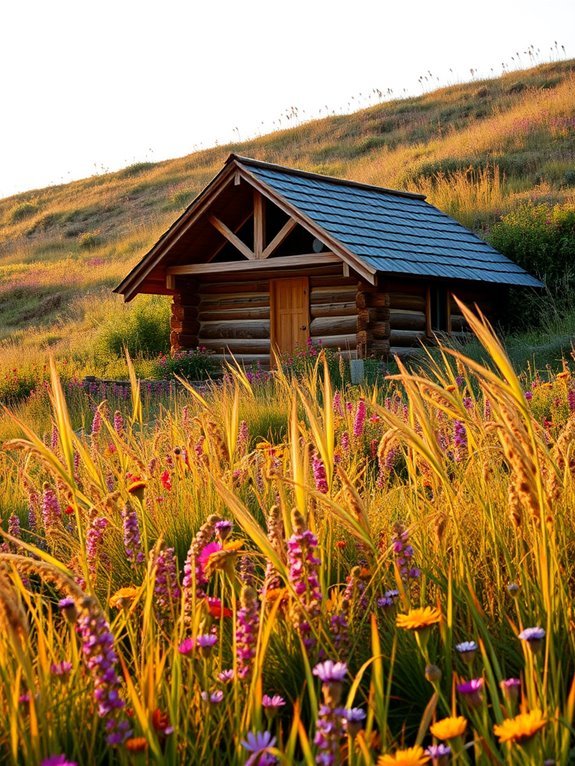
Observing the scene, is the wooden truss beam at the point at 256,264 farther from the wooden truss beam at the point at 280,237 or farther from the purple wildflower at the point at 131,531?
the purple wildflower at the point at 131,531

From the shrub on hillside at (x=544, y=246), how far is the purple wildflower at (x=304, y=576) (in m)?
17.8

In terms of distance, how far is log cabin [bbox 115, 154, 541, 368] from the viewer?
1669cm

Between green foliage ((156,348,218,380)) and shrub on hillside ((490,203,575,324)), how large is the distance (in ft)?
21.4

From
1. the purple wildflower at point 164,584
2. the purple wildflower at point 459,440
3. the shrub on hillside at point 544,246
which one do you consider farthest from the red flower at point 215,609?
the shrub on hillside at point 544,246

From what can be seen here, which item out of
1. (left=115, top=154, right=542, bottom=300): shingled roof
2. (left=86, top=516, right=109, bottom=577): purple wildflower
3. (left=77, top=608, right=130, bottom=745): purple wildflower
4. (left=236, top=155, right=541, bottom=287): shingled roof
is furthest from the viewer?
(left=236, top=155, right=541, bottom=287): shingled roof

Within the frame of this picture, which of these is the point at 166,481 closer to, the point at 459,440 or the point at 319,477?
the point at 319,477

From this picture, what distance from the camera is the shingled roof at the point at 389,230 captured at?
16.4m

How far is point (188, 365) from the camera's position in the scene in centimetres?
1817

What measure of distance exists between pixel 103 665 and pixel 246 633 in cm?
37

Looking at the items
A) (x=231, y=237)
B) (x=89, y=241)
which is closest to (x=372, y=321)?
(x=231, y=237)

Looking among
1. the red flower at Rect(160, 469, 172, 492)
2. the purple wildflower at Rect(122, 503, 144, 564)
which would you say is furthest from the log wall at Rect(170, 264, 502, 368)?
the purple wildflower at Rect(122, 503, 144, 564)

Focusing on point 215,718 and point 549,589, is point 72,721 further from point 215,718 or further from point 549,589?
point 549,589

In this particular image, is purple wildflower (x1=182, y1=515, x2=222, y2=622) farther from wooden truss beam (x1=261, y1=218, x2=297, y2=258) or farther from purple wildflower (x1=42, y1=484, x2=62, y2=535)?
wooden truss beam (x1=261, y1=218, x2=297, y2=258)

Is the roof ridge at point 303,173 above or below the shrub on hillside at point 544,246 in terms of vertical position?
above
